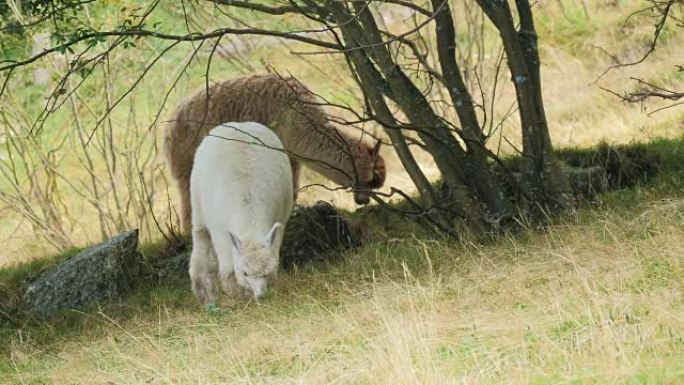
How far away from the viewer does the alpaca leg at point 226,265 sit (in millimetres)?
9773

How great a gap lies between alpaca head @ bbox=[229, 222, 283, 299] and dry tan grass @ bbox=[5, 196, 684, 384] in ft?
0.68

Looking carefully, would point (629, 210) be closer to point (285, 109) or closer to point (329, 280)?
point (329, 280)

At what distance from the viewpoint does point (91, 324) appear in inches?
398

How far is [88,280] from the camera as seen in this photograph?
11.2 m

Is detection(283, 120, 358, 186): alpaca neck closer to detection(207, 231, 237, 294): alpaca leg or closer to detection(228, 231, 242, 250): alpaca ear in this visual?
detection(207, 231, 237, 294): alpaca leg

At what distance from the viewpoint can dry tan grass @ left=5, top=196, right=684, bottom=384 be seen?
5812mm

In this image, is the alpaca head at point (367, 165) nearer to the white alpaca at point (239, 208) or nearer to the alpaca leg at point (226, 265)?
the white alpaca at point (239, 208)

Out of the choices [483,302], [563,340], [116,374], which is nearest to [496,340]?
[563,340]

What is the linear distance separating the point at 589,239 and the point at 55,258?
6740mm

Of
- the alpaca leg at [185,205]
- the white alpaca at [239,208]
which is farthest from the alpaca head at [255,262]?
the alpaca leg at [185,205]

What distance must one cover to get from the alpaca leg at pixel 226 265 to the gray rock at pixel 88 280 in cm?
172

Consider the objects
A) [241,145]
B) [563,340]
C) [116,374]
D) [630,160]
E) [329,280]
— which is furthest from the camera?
[630,160]

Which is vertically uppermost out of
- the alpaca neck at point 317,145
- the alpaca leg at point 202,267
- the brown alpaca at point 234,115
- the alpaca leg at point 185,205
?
the brown alpaca at point 234,115

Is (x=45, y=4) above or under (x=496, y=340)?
above
